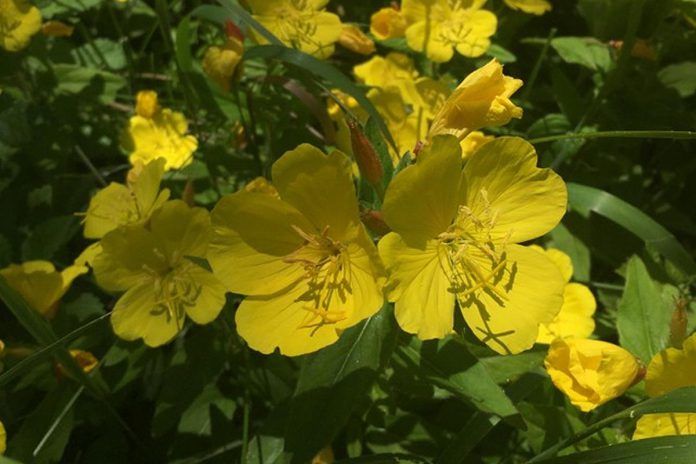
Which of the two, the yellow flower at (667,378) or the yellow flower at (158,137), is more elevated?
the yellow flower at (158,137)

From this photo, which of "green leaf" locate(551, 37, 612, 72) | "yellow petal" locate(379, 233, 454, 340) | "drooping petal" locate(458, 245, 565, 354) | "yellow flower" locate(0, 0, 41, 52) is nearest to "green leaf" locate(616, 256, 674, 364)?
"drooping petal" locate(458, 245, 565, 354)

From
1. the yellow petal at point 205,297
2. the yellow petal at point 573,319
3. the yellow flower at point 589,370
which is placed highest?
the yellow petal at point 205,297

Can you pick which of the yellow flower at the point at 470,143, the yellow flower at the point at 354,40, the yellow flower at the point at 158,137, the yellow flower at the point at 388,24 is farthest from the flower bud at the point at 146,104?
the yellow flower at the point at 470,143

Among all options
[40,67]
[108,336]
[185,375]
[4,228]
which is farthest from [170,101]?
[185,375]

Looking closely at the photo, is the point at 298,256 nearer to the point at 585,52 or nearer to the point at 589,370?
the point at 589,370

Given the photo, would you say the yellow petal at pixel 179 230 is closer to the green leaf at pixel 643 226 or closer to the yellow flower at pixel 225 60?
the yellow flower at pixel 225 60

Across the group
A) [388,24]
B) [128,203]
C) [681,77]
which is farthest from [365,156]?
[681,77]
